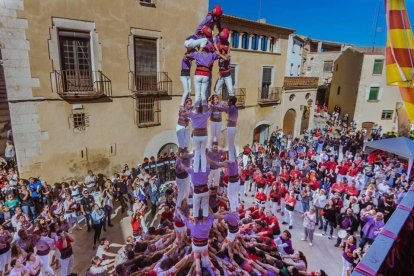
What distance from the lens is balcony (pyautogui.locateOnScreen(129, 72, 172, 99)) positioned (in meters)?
14.5

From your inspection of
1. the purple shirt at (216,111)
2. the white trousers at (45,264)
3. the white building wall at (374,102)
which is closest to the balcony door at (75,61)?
the white trousers at (45,264)

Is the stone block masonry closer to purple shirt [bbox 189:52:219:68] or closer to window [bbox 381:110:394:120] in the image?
purple shirt [bbox 189:52:219:68]

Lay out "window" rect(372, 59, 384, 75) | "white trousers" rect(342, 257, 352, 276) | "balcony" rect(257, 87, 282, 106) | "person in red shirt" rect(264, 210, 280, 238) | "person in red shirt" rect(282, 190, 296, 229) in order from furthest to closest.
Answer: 1. "window" rect(372, 59, 384, 75)
2. "balcony" rect(257, 87, 282, 106)
3. "person in red shirt" rect(282, 190, 296, 229)
4. "person in red shirt" rect(264, 210, 280, 238)
5. "white trousers" rect(342, 257, 352, 276)

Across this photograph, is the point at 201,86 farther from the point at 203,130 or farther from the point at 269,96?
the point at 269,96

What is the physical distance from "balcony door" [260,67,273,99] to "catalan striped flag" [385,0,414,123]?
576 inches

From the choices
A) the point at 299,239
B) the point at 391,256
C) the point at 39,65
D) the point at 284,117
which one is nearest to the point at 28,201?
the point at 39,65

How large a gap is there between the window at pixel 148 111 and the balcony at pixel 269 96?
27.8ft

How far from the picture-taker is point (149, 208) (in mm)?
12531

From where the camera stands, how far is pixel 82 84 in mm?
13023

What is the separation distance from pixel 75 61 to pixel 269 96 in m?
13.8

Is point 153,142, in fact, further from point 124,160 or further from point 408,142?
point 408,142

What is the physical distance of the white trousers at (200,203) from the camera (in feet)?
21.1

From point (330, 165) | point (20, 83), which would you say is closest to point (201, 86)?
point (20, 83)

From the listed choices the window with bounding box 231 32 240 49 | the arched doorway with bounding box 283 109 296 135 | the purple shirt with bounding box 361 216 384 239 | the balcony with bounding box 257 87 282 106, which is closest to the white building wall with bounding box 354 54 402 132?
the arched doorway with bounding box 283 109 296 135
